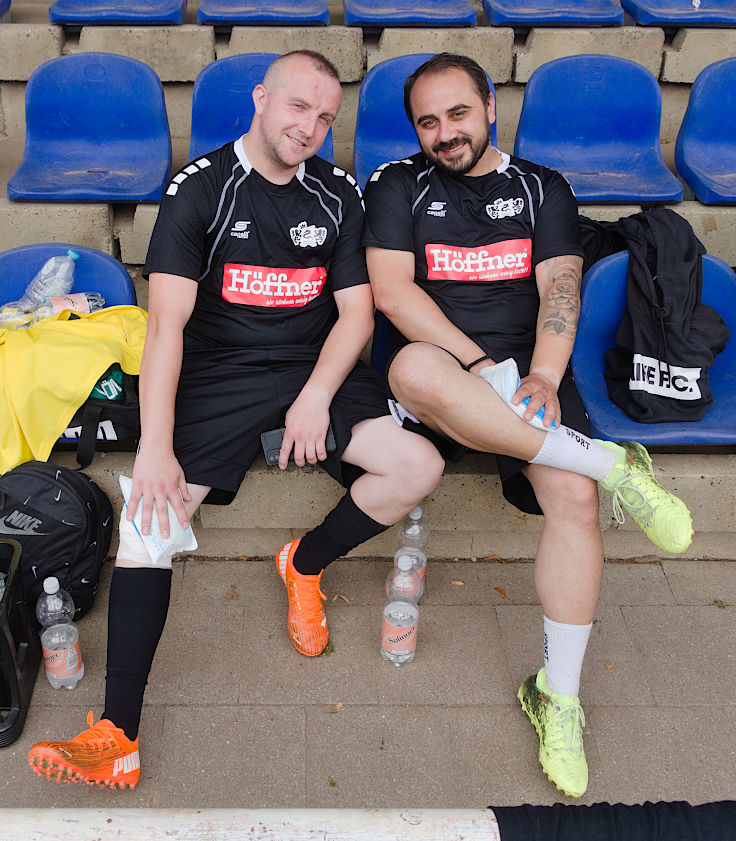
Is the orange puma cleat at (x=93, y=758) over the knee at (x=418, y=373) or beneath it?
beneath

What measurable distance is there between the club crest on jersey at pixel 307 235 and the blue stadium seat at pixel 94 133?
43.2 inches

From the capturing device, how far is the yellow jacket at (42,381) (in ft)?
7.38

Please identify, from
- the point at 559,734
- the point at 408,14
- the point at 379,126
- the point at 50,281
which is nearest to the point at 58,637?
the point at 50,281

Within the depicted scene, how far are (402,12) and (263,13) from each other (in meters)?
0.65

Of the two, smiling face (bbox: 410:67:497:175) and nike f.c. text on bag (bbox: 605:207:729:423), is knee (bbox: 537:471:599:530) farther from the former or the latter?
smiling face (bbox: 410:67:497:175)

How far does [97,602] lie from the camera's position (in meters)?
2.45

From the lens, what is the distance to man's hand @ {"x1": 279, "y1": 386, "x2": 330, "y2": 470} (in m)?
2.21

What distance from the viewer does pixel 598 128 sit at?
346 cm

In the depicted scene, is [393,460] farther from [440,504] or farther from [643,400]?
[643,400]

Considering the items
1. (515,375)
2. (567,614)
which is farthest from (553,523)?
(515,375)

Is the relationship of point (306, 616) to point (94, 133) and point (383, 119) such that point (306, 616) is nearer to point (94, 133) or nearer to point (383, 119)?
point (383, 119)

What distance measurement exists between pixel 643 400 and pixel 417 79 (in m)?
1.18

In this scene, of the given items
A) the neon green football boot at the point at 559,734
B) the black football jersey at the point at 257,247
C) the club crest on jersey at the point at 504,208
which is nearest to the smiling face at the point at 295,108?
the black football jersey at the point at 257,247

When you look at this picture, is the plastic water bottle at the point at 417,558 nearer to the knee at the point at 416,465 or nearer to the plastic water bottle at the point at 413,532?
the plastic water bottle at the point at 413,532
